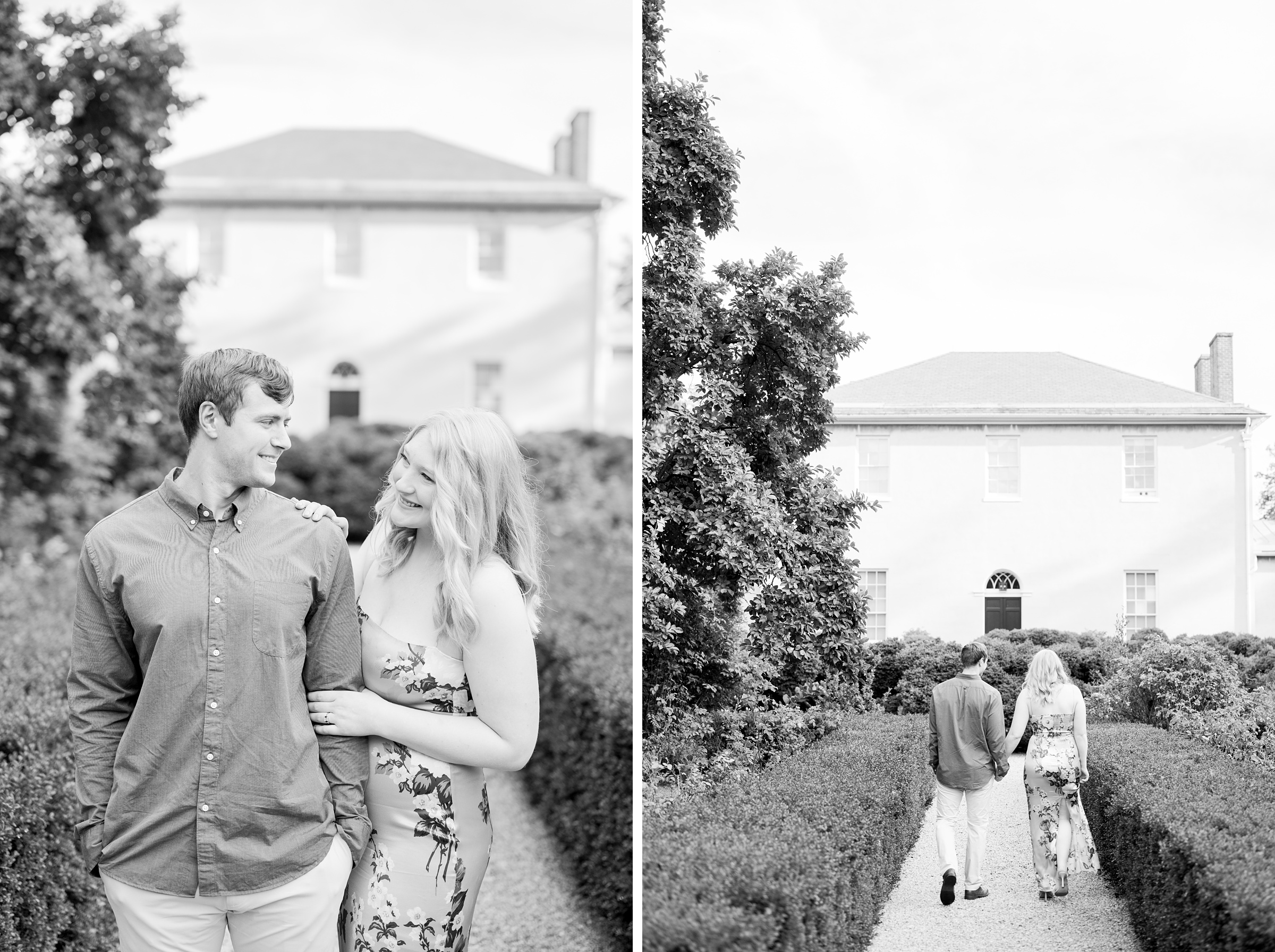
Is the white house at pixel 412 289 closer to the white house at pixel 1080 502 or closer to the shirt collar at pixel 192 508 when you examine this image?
the white house at pixel 1080 502

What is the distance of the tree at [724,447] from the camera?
12.3 ft

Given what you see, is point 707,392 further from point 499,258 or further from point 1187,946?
point 499,258

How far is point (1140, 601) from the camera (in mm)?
3408

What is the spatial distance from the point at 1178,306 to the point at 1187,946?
172 centimetres

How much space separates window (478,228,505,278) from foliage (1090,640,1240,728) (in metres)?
24.1

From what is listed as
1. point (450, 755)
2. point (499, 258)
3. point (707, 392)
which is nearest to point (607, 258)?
point (499, 258)

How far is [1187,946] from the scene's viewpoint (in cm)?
309

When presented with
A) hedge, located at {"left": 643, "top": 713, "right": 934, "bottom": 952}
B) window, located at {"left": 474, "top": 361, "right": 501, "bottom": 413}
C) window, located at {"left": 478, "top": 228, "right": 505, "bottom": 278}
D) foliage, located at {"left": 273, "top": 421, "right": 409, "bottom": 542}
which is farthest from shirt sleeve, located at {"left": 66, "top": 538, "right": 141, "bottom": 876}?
window, located at {"left": 478, "top": 228, "right": 505, "bottom": 278}

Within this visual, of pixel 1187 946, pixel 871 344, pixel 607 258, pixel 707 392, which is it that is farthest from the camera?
pixel 607 258

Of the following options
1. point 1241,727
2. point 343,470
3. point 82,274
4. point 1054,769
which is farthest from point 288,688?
point 343,470

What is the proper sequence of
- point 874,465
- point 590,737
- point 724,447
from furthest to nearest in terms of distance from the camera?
point 590,737 < point 724,447 < point 874,465

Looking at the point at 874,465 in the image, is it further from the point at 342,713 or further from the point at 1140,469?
the point at 342,713

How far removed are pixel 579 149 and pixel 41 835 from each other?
978 inches

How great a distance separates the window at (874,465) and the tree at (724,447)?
14 cm
